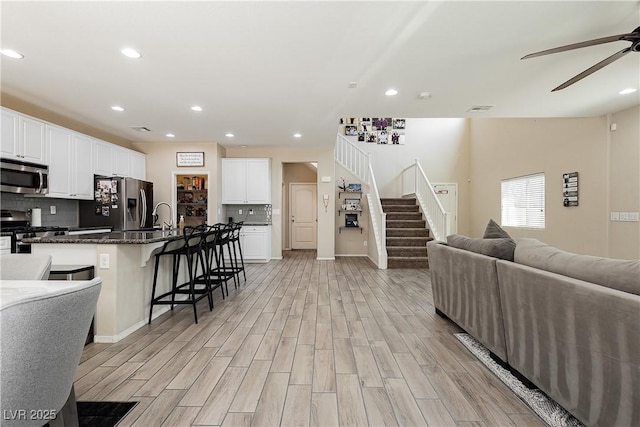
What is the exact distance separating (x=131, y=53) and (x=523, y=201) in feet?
24.6

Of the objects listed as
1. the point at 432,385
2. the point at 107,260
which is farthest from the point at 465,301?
the point at 107,260

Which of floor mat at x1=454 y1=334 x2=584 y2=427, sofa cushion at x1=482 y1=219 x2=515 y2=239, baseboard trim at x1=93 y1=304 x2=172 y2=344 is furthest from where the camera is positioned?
baseboard trim at x1=93 y1=304 x2=172 y2=344

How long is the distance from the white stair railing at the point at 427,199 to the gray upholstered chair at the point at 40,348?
6.50 m

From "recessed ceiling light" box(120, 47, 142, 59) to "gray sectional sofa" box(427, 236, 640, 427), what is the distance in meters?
3.66

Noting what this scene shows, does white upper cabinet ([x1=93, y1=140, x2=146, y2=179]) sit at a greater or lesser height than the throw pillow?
greater

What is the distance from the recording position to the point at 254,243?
732 centimetres

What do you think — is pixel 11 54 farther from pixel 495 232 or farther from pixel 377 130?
pixel 377 130

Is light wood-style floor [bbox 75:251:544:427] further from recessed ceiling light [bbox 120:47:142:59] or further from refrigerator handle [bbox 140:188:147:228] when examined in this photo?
refrigerator handle [bbox 140:188:147:228]

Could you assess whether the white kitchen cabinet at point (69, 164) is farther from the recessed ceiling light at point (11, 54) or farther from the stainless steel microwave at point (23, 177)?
the recessed ceiling light at point (11, 54)

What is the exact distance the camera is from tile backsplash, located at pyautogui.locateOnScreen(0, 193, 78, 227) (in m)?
4.40

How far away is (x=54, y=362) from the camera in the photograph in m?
1.00

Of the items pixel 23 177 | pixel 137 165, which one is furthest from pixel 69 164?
pixel 137 165

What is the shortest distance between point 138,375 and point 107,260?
119cm

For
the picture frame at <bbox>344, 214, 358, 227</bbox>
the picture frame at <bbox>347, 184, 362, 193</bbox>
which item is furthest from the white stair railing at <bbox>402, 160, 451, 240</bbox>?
the picture frame at <bbox>344, 214, 358, 227</bbox>
